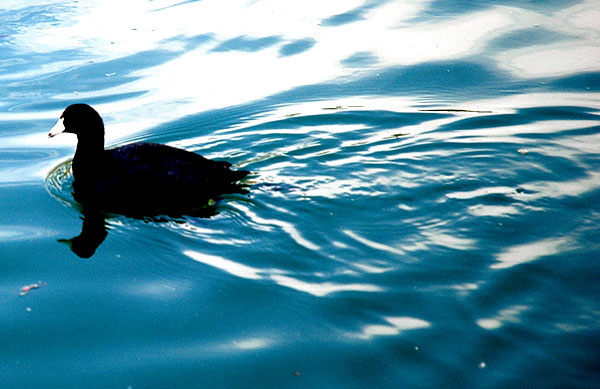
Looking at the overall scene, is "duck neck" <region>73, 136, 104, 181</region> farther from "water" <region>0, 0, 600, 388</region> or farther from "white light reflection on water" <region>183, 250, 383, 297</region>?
"white light reflection on water" <region>183, 250, 383, 297</region>

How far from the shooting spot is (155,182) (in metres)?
6.00

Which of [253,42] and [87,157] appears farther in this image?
[253,42]

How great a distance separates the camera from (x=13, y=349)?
4.12m

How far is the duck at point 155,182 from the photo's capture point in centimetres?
599

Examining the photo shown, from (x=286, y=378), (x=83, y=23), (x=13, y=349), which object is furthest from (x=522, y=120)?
(x=83, y=23)

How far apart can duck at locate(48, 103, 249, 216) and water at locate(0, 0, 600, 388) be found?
0.70 feet

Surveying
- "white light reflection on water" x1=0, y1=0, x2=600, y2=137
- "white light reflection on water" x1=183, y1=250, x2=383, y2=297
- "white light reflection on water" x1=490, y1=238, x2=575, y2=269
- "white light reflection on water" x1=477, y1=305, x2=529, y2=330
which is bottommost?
"white light reflection on water" x1=477, y1=305, x2=529, y2=330

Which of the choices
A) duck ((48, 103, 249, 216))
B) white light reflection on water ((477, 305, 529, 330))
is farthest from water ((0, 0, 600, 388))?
duck ((48, 103, 249, 216))

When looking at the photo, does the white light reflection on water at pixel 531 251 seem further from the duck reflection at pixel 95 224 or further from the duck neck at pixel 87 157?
the duck neck at pixel 87 157

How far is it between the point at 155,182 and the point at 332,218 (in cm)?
160

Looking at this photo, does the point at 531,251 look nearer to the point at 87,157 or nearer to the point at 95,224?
the point at 95,224

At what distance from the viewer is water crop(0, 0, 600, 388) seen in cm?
391

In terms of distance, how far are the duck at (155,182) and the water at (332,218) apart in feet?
0.70

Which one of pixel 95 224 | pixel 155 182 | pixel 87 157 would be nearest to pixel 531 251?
pixel 155 182
